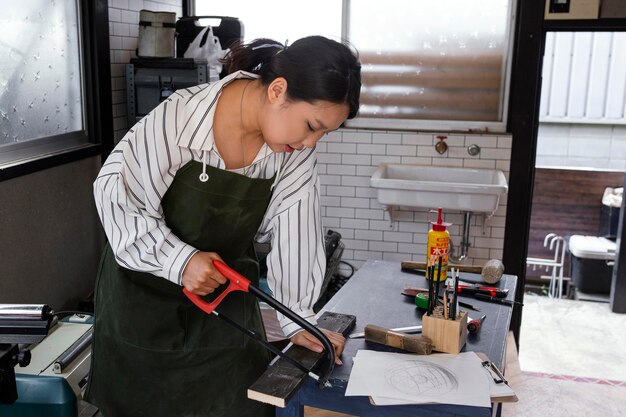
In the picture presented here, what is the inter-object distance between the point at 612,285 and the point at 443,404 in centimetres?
518

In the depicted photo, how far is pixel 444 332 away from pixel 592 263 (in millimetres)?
5199

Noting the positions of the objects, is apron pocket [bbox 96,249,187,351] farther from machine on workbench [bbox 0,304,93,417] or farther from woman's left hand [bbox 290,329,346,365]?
woman's left hand [bbox 290,329,346,365]

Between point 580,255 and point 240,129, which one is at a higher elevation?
point 240,129

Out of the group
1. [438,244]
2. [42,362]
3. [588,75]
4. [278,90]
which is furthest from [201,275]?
[588,75]

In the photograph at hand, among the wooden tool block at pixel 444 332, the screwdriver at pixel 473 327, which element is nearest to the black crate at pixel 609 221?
the screwdriver at pixel 473 327

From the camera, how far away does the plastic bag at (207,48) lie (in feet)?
13.7

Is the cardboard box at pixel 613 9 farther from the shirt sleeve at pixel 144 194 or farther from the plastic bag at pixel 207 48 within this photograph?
the shirt sleeve at pixel 144 194

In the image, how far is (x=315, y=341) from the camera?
186 centimetres

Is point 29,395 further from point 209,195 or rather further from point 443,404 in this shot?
point 443,404

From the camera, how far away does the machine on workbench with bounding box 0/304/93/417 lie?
1573 millimetres

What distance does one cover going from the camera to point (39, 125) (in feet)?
10.9

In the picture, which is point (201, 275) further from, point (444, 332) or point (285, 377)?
point (444, 332)

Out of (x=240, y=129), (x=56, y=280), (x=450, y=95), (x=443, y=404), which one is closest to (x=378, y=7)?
(x=450, y=95)

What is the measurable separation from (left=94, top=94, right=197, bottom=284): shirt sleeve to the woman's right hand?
2 cm
